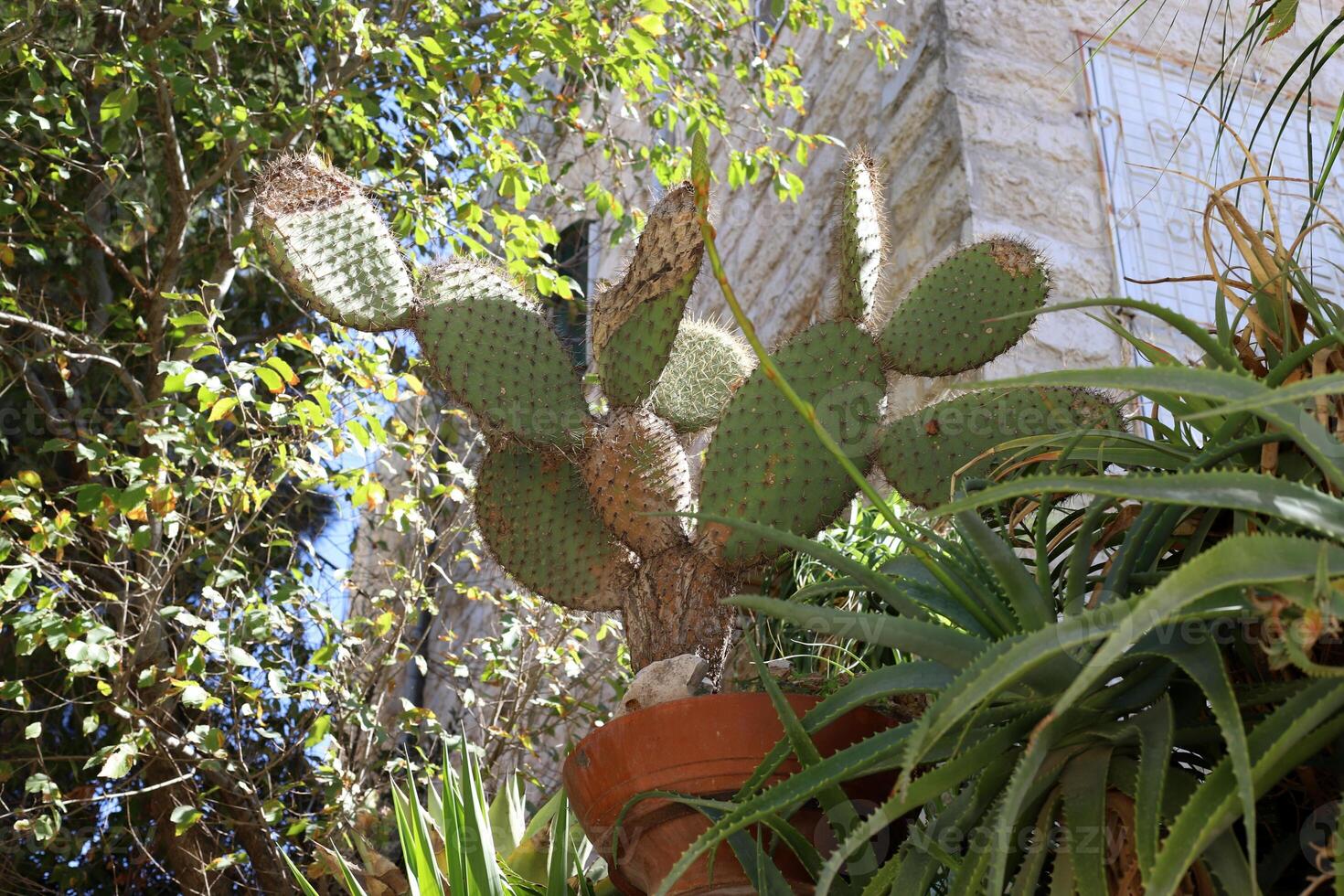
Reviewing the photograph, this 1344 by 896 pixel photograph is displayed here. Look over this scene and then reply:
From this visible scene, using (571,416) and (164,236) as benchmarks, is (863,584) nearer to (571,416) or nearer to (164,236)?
(571,416)

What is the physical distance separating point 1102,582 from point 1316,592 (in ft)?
1.57

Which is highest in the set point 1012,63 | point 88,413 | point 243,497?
point 1012,63

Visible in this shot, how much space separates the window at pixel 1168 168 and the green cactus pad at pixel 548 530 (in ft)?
6.17

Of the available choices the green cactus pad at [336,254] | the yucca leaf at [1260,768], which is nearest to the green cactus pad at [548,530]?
the green cactus pad at [336,254]

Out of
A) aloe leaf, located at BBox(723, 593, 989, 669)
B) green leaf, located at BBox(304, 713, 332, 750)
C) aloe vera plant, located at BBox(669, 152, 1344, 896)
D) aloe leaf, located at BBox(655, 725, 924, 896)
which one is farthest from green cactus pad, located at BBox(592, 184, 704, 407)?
green leaf, located at BBox(304, 713, 332, 750)

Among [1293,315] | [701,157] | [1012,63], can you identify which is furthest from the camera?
[1012,63]

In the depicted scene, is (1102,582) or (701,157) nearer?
(701,157)

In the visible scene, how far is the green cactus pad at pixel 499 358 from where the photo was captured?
2.01 metres

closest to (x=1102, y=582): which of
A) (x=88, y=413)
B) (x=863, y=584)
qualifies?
(x=863, y=584)

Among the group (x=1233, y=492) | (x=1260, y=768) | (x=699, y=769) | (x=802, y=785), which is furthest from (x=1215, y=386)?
(x=699, y=769)

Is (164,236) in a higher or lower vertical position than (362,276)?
lower

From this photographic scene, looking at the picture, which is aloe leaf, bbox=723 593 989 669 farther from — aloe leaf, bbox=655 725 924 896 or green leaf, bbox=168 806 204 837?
green leaf, bbox=168 806 204 837

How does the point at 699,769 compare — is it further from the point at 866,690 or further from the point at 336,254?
the point at 336,254

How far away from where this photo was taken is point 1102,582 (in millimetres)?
1336
